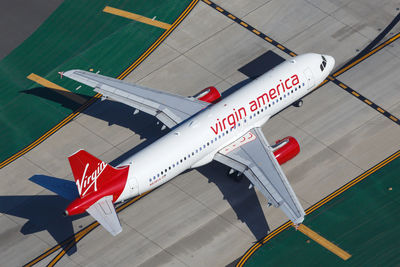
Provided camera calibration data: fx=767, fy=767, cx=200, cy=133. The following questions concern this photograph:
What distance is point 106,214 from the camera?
215 feet

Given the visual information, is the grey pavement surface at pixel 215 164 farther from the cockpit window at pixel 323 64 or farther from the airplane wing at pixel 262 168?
the cockpit window at pixel 323 64

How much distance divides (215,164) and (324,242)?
13.7 m

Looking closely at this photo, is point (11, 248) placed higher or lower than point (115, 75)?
lower

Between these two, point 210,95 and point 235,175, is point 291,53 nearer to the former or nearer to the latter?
point 210,95

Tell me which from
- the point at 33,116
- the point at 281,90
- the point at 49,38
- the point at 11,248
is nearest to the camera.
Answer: the point at 11,248

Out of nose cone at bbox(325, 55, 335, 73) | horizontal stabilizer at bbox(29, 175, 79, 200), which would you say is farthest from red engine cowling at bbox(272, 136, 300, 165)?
horizontal stabilizer at bbox(29, 175, 79, 200)

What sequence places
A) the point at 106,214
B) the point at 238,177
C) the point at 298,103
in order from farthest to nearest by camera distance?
the point at 298,103
the point at 238,177
the point at 106,214

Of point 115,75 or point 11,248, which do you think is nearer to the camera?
point 11,248

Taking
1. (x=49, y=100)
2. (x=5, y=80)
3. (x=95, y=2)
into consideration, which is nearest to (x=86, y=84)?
(x=49, y=100)

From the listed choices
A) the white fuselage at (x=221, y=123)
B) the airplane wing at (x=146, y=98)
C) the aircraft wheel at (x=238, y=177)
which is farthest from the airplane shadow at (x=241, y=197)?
the airplane wing at (x=146, y=98)

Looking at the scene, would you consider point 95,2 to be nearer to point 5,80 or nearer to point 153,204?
point 5,80

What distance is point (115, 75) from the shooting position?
8575 centimetres

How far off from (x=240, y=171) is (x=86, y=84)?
18811mm

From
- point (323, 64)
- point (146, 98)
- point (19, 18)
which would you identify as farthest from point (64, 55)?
point (323, 64)
